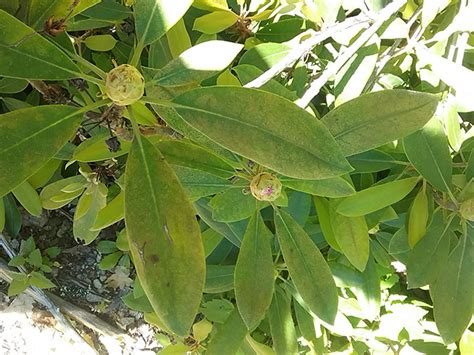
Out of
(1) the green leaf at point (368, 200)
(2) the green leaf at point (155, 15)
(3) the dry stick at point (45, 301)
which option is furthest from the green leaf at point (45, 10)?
(3) the dry stick at point (45, 301)

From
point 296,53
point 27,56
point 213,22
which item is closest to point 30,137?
point 27,56

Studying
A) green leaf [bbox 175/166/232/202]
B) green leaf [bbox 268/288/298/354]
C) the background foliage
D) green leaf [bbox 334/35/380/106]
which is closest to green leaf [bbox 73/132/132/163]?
the background foliage

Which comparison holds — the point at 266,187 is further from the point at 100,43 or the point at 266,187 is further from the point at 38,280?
the point at 38,280

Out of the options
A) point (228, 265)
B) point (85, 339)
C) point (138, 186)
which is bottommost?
point (85, 339)

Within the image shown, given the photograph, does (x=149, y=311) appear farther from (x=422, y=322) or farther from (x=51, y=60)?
(x=51, y=60)

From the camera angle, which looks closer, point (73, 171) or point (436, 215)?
point (436, 215)

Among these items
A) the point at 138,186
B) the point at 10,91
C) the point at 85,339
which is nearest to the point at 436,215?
the point at 138,186

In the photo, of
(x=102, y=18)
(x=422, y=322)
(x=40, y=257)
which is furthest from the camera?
(x=40, y=257)

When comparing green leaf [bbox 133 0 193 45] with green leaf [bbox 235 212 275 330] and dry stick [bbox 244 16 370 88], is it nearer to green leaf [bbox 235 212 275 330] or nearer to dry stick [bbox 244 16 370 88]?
dry stick [bbox 244 16 370 88]
